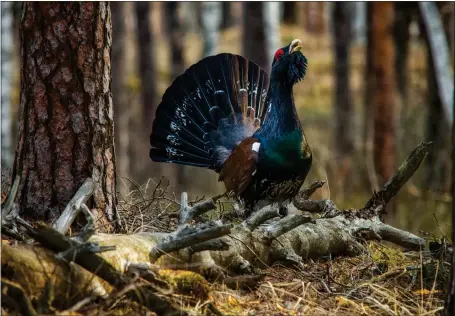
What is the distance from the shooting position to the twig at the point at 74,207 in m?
3.48

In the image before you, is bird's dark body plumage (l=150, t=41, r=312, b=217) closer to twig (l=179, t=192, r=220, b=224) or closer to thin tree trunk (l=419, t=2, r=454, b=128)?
twig (l=179, t=192, r=220, b=224)

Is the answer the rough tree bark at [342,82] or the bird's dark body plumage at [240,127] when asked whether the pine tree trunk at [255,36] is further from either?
the bird's dark body plumage at [240,127]

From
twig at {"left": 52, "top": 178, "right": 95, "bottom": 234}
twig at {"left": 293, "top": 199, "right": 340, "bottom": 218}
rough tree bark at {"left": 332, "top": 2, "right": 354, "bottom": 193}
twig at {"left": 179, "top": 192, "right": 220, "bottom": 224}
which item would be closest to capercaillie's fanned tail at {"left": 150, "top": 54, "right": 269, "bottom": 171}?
twig at {"left": 293, "top": 199, "right": 340, "bottom": 218}

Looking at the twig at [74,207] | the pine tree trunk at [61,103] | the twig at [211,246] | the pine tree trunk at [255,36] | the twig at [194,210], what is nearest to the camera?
the twig at [211,246]

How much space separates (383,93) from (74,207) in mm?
9270

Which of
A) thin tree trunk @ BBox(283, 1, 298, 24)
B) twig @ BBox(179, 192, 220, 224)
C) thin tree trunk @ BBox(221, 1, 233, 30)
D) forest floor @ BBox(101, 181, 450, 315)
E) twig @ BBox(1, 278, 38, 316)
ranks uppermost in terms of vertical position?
thin tree trunk @ BBox(221, 1, 233, 30)

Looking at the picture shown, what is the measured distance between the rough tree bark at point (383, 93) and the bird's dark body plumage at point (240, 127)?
5.68 m

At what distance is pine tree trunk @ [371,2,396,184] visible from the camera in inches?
459

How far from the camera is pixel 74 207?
3613 mm

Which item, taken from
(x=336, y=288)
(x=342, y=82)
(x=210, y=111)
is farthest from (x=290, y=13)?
(x=336, y=288)

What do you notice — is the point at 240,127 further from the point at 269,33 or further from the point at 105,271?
the point at 269,33

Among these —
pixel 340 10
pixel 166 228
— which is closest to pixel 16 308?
pixel 166 228

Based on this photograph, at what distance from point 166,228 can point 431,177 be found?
7973mm

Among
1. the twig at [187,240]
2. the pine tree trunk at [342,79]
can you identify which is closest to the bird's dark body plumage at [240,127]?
the twig at [187,240]
